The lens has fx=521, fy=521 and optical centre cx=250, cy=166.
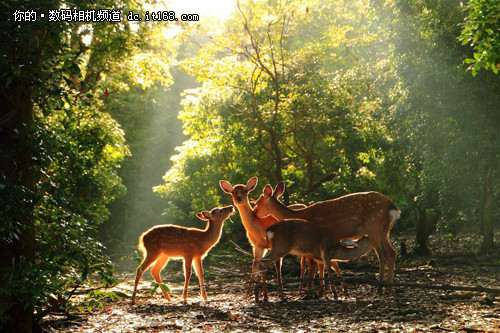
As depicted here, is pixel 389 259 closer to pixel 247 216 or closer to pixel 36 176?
pixel 247 216

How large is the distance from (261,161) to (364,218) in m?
8.22

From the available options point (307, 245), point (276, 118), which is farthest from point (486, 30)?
point (276, 118)

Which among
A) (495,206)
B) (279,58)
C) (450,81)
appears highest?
(279,58)

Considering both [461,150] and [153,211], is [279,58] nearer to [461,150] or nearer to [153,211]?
[461,150]

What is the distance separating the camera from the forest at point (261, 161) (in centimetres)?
527

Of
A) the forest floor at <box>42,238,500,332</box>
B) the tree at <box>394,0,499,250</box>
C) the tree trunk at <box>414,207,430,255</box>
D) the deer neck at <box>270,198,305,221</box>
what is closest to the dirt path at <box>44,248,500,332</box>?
the forest floor at <box>42,238,500,332</box>

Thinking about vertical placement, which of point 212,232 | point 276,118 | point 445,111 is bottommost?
point 212,232

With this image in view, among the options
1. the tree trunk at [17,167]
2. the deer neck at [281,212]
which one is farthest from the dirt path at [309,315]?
the deer neck at [281,212]

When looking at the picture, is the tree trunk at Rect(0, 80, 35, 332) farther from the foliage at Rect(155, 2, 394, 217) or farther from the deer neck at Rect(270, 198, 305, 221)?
the foliage at Rect(155, 2, 394, 217)

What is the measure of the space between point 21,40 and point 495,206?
589 inches

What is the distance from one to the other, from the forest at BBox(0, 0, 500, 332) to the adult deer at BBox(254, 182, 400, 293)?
33 mm

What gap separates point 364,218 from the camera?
8305mm

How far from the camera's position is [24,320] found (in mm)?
5496

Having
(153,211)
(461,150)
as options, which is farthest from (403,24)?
(153,211)
